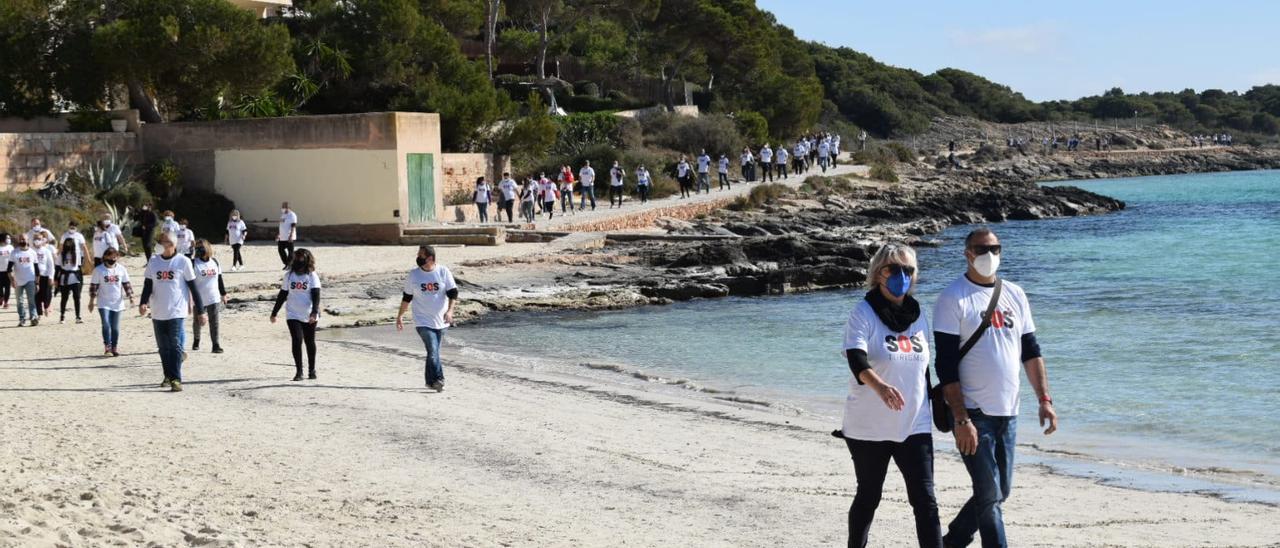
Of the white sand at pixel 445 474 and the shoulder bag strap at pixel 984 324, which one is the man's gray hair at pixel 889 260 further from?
the white sand at pixel 445 474

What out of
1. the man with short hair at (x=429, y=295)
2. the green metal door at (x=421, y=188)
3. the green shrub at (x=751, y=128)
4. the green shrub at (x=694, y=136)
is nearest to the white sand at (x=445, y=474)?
the man with short hair at (x=429, y=295)

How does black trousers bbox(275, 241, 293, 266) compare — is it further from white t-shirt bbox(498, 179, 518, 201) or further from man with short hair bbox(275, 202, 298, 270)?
white t-shirt bbox(498, 179, 518, 201)

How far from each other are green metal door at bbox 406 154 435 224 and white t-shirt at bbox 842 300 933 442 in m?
24.8

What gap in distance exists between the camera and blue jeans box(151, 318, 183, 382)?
12844mm


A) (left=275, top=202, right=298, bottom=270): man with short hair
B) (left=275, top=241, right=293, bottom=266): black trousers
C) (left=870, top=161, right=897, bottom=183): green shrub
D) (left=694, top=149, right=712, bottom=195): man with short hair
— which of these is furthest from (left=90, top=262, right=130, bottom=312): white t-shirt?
(left=870, top=161, right=897, bottom=183): green shrub

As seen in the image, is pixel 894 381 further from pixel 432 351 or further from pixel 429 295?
pixel 432 351

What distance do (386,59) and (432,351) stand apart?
29.9 meters

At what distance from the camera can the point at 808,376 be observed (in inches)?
645

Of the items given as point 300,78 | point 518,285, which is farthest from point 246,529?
point 300,78

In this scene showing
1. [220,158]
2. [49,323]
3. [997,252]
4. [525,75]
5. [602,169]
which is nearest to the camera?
[997,252]

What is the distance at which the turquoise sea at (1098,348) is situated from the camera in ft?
39.8

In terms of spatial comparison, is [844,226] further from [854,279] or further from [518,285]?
[518,285]

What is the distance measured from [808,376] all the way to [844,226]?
24884 millimetres

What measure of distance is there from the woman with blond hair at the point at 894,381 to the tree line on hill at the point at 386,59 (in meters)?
28.9
